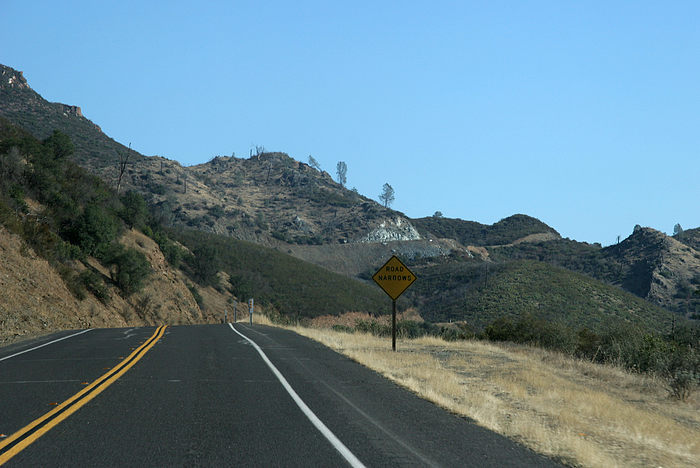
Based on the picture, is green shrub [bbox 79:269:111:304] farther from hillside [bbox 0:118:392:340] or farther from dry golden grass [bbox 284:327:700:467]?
dry golden grass [bbox 284:327:700:467]

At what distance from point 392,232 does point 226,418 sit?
13929 centimetres

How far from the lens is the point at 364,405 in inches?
388

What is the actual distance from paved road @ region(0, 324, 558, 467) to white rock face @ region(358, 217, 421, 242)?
12620cm

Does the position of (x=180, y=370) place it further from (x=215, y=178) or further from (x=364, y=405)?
(x=215, y=178)

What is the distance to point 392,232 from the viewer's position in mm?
147250

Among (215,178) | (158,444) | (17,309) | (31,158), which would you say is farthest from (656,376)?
(215,178)

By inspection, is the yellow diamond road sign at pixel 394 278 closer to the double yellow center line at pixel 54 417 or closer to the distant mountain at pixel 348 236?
the double yellow center line at pixel 54 417

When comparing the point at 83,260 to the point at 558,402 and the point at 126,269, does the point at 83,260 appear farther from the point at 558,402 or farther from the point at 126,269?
the point at 558,402

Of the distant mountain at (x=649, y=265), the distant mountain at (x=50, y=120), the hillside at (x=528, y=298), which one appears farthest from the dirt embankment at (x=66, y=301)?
the distant mountain at (x=649, y=265)

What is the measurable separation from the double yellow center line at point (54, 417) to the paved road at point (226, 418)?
0.28 feet

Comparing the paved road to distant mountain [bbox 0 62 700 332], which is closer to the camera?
the paved road

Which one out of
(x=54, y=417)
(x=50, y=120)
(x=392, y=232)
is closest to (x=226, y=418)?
(x=54, y=417)

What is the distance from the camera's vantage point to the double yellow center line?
21.9ft

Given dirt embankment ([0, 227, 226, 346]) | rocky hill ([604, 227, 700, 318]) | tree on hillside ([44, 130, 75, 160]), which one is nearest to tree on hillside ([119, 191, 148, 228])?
dirt embankment ([0, 227, 226, 346])
